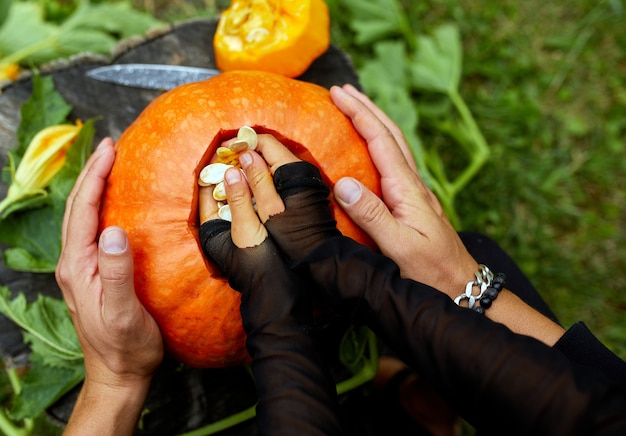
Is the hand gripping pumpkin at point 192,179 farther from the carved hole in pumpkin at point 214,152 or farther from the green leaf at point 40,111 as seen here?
the green leaf at point 40,111

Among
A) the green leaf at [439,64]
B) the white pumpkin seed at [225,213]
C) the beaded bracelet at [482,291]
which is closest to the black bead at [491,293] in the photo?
the beaded bracelet at [482,291]

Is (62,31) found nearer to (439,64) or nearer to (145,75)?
(145,75)

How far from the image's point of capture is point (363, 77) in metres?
2.52

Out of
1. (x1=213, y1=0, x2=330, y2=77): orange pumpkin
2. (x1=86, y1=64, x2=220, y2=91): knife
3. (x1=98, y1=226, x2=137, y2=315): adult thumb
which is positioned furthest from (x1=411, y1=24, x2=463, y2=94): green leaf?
(x1=98, y1=226, x2=137, y2=315): adult thumb

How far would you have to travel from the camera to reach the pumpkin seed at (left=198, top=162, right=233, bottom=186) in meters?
1.36

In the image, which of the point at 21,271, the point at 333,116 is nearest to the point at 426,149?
the point at 333,116

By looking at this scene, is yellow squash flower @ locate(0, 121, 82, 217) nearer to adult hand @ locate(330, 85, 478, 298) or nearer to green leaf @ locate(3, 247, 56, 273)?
green leaf @ locate(3, 247, 56, 273)

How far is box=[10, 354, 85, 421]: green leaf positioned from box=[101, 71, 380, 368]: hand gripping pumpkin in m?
0.47

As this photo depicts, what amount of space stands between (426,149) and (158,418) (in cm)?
179

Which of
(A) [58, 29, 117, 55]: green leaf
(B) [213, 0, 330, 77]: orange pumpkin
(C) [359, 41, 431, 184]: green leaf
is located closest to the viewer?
(B) [213, 0, 330, 77]: orange pumpkin

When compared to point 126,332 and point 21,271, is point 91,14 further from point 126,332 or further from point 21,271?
point 126,332

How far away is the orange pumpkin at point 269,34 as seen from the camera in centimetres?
178

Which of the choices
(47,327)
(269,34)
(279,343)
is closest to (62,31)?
(269,34)

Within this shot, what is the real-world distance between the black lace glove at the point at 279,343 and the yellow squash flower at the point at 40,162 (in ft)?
2.56
